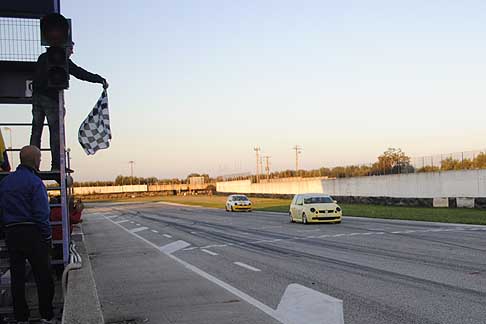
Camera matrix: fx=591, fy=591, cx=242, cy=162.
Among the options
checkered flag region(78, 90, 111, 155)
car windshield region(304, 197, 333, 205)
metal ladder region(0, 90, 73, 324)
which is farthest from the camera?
car windshield region(304, 197, 333, 205)

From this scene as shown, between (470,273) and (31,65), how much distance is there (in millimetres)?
7903

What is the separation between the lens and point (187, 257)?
579 inches

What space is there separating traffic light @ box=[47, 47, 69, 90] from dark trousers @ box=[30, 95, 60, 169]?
0.67 meters

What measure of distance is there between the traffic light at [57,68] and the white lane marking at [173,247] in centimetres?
953

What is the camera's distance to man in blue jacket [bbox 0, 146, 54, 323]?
20.6ft

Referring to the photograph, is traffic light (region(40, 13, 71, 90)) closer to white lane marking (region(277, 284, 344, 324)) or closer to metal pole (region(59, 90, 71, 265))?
metal pole (region(59, 90, 71, 265))

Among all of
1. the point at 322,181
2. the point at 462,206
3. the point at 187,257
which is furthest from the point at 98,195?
the point at 187,257

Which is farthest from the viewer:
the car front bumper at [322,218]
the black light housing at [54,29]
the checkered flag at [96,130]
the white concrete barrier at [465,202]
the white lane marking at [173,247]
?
the white concrete barrier at [465,202]

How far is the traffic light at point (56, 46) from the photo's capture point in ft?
22.9

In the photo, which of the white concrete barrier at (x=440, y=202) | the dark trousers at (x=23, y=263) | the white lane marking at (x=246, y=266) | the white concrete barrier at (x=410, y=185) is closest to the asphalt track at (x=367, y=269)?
the white lane marking at (x=246, y=266)

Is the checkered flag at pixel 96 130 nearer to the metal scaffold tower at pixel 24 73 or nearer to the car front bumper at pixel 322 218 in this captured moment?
the metal scaffold tower at pixel 24 73

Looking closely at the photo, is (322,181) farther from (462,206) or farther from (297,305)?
(297,305)

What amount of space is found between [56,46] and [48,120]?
1.12 metres

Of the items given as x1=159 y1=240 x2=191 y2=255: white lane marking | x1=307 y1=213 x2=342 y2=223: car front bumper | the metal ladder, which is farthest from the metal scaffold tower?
x1=307 y1=213 x2=342 y2=223: car front bumper
